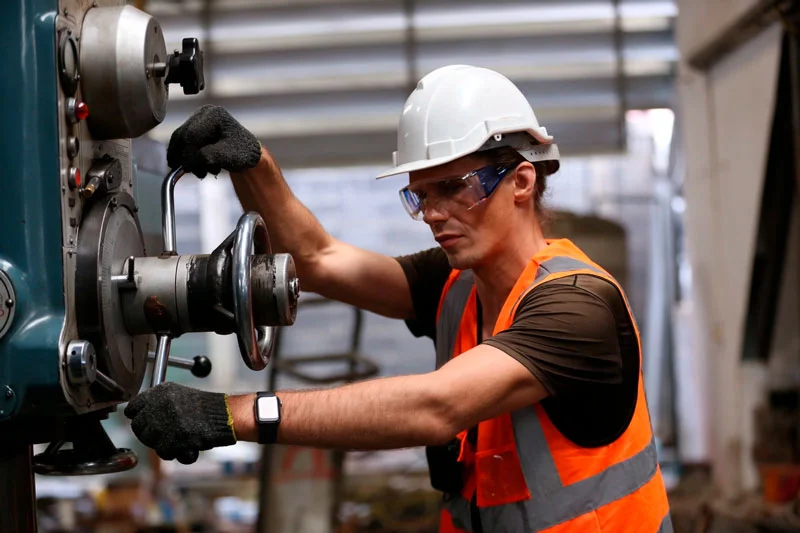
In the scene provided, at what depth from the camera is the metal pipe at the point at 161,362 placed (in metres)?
1.27

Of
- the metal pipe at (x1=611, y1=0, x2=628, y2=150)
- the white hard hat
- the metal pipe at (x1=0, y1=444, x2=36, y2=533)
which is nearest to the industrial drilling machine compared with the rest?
the metal pipe at (x1=0, y1=444, x2=36, y2=533)

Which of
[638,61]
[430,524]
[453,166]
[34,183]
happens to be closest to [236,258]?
[34,183]

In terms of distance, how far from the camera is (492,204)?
1.67 m

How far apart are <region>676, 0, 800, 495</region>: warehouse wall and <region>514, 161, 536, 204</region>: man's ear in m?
2.88

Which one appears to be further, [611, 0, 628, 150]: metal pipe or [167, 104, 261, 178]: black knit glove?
[611, 0, 628, 150]: metal pipe

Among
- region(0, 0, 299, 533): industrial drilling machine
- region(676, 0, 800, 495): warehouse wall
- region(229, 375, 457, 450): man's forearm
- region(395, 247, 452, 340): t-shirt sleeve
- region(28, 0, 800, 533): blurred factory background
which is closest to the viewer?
region(0, 0, 299, 533): industrial drilling machine

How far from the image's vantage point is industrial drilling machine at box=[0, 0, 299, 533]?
1.18 meters

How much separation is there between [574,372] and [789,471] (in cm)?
325

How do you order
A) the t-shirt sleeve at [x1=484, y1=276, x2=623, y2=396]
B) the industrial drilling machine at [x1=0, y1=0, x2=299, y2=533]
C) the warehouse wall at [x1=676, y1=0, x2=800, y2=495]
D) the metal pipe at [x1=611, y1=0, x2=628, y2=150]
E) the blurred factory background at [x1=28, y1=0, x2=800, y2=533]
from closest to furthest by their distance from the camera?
the industrial drilling machine at [x1=0, y1=0, x2=299, y2=533] → the t-shirt sleeve at [x1=484, y1=276, x2=623, y2=396] → the warehouse wall at [x1=676, y1=0, x2=800, y2=495] → the blurred factory background at [x1=28, y1=0, x2=800, y2=533] → the metal pipe at [x1=611, y1=0, x2=628, y2=150]

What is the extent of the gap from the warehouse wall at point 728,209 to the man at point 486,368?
9.60 feet

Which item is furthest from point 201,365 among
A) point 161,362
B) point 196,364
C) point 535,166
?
point 535,166

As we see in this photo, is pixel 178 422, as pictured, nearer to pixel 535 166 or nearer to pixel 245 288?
pixel 245 288

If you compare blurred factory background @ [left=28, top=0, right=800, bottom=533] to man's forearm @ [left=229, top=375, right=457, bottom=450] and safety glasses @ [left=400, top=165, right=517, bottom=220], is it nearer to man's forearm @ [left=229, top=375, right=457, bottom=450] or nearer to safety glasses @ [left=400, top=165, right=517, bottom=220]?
safety glasses @ [left=400, top=165, right=517, bottom=220]

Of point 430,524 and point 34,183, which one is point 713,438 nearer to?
point 430,524
